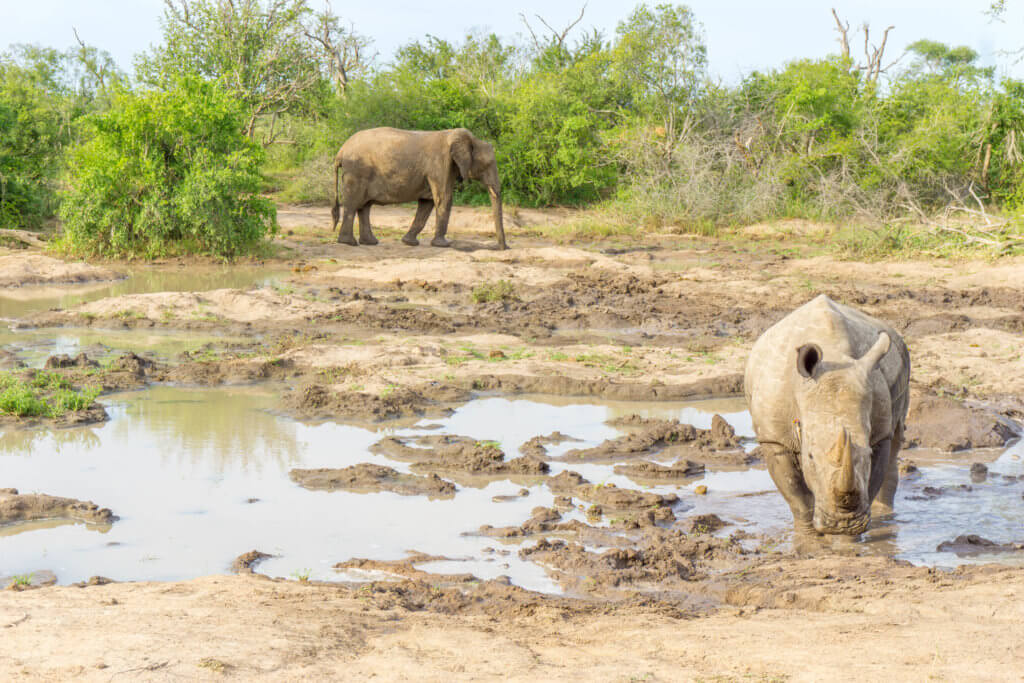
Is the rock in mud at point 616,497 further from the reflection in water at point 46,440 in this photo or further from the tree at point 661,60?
the tree at point 661,60

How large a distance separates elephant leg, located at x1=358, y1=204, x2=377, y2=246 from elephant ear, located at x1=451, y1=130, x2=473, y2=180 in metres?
2.06

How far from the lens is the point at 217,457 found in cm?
787

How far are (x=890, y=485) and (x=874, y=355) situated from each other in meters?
1.47

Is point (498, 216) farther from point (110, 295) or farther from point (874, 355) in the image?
point (874, 355)

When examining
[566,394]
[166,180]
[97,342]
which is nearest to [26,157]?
[166,180]

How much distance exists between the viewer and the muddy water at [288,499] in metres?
5.81

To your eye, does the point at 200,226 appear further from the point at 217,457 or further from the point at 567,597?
the point at 567,597

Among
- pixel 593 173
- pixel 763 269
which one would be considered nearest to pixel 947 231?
pixel 763 269

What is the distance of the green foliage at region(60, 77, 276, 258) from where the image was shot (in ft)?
58.0

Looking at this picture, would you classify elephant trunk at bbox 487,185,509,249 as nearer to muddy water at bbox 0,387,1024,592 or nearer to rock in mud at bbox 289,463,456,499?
muddy water at bbox 0,387,1024,592

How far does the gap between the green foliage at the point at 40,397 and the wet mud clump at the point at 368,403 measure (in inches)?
66.8

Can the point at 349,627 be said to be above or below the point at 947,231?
below

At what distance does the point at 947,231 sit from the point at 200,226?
12.9 m

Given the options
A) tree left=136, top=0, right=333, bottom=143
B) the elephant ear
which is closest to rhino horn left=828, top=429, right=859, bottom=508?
the elephant ear
